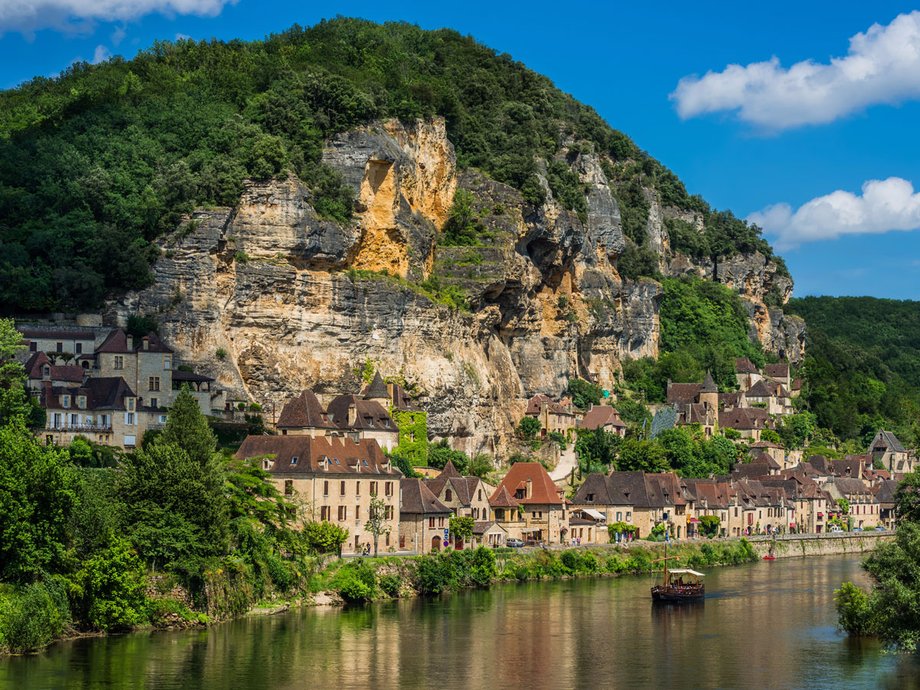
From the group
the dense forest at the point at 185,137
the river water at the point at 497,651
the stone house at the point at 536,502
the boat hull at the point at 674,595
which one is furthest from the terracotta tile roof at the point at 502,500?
the dense forest at the point at 185,137

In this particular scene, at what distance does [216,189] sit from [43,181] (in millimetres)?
14679

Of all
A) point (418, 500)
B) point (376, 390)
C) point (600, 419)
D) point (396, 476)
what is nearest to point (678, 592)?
point (418, 500)

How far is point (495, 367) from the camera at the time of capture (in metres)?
135

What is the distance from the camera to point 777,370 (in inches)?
7210

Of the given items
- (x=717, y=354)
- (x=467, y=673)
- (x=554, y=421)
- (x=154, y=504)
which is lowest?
(x=467, y=673)

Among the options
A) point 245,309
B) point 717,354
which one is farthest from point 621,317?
point 245,309

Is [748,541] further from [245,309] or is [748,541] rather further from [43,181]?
[43,181]

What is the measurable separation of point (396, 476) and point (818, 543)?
50.8 meters

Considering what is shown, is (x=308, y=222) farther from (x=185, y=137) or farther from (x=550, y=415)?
(x=550, y=415)

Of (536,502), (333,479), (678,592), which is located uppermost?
(333,479)

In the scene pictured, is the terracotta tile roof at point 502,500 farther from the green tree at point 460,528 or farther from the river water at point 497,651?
the river water at point 497,651

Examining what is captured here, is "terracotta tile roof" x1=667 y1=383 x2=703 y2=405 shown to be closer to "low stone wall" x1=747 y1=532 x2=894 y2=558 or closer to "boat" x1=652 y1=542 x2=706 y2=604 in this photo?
"low stone wall" x1=747 y1=532 x2=894 y2=558

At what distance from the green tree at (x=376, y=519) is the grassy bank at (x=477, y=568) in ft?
7.40

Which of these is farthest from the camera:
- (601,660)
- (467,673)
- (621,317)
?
(621,317)
